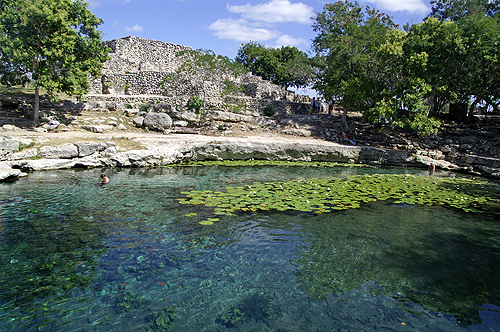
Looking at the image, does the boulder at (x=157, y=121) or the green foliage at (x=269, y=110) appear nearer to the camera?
the boulder at (x=157, y=121)

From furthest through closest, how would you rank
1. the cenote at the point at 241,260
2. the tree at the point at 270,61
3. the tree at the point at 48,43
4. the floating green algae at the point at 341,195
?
1. the tree at the point at 270,61
2. the tree at the point at 48,43
3. the floating green algae at the point at 341,195
4. the cenote at the point at 241,260

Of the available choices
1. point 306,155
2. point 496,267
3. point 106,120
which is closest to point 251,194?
point 496,267

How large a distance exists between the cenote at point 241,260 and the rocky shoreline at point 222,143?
3.37 m

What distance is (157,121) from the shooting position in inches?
780

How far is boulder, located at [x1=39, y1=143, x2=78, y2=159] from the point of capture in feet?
41.2

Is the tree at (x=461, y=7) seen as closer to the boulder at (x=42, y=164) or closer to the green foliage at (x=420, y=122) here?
the green foliage at (x=420, y=122)

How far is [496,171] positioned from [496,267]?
13969 millimetres

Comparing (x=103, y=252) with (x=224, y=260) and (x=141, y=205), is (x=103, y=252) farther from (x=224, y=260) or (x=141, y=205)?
(x=141, y=205)

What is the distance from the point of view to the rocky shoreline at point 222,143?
42.4ft

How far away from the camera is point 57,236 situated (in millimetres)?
6004

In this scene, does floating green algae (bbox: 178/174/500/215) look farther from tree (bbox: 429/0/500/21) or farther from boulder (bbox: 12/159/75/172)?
tree (bbox: 429/0/500/21)

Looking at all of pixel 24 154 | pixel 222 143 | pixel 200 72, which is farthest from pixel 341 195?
pixel 200 72

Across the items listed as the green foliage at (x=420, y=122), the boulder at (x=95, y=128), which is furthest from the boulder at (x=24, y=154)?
the green foliage at (x=420, y=122)

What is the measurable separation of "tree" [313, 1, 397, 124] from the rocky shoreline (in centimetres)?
325
